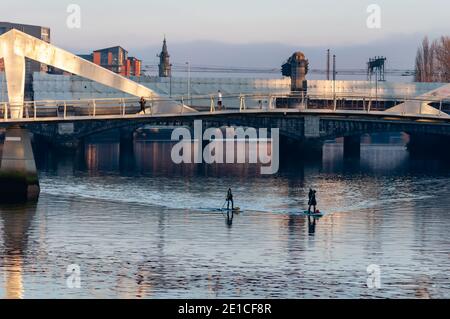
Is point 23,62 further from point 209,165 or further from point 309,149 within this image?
point 309,149

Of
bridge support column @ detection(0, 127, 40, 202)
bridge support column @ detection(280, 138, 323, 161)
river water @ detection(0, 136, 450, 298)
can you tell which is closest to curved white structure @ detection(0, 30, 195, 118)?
bridge support column @ detection(0, 127, 40, 202)

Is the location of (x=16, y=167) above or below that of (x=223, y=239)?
above

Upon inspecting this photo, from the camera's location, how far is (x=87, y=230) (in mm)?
74062

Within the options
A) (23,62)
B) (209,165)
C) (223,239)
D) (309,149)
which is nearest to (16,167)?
(23,62)

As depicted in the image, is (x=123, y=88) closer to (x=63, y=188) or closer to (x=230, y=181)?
(x=63, y=188)

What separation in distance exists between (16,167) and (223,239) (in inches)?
1183

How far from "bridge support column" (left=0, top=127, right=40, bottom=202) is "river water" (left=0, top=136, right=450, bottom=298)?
2.88 metres

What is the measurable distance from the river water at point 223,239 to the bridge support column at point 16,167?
2882mm

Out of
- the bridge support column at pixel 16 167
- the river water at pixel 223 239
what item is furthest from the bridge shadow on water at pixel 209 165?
the bridge support column at pixel 16 167

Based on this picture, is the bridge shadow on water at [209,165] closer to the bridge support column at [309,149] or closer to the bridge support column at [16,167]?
the bridge support column at [309,149]

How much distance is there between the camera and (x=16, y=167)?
93.8 m

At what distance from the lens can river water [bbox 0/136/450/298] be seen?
174ft

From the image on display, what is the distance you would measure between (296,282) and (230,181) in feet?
230
